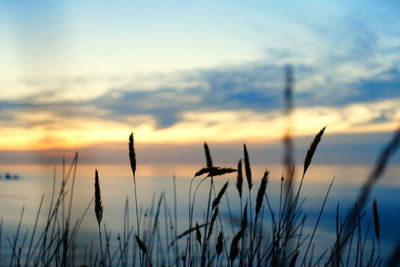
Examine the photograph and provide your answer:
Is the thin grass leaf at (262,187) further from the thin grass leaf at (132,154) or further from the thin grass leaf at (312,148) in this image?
the thin grass leaf at (132,154)

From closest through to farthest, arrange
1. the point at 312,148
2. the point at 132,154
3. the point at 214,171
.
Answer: the point at 312,148 < the point at 214,171 < the point at 132,154

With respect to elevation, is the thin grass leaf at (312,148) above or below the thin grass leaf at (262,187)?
above

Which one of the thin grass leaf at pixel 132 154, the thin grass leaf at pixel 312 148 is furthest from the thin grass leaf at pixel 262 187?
the thin grass leaf at pixel 132 154

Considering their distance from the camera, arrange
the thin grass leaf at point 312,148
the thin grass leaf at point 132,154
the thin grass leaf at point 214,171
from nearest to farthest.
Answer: the thin grass leaf at point 312,148
the thin grass leaf at point 214,171
the thin grass leaf at point 132,154

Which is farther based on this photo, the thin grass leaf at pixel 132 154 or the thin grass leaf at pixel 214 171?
the thin grass leaf at pixel 132 154

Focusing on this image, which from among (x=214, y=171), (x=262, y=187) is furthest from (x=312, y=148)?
(x=214, y=171)

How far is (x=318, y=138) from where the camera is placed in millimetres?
1392

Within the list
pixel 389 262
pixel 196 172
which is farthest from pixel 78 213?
pixel 389 262

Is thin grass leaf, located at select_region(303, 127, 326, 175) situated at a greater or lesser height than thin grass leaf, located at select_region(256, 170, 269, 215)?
greater

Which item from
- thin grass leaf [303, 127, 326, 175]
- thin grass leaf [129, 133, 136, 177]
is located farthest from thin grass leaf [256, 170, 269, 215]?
thin grass leaf [129, 133, 136, 177]

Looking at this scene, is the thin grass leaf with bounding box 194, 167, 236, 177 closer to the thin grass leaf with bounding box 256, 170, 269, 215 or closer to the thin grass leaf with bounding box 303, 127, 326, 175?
the thin grass leaf with bounding box 256, 170, 269, 215

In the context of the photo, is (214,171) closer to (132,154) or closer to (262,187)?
(262,187)

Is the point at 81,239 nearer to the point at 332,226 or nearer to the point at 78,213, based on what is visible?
the point at 78,213

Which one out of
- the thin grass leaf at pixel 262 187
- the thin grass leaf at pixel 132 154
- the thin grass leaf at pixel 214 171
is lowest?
the thin grass leaf at pixel 262 187
